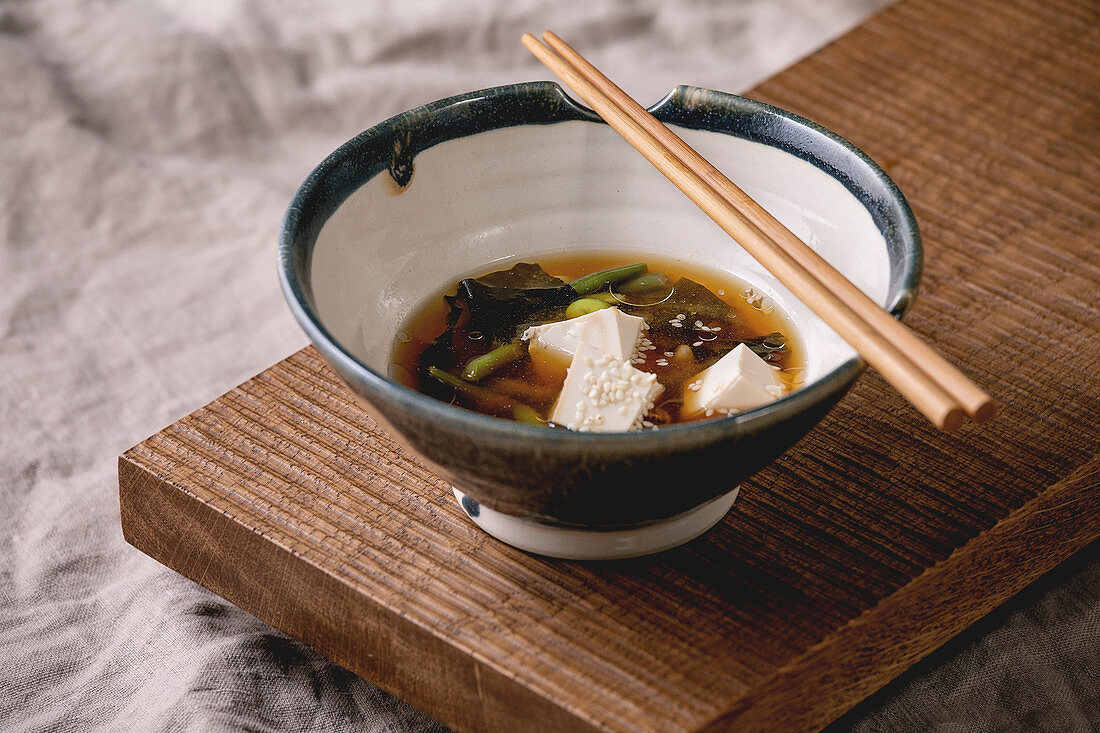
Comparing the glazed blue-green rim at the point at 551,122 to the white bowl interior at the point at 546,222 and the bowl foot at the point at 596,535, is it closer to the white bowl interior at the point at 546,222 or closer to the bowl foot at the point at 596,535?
the white bowl interior at the point at 546,222

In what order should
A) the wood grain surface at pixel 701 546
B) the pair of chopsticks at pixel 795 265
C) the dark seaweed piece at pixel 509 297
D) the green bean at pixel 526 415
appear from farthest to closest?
1. the dark seaweed piece at pixel 509 297
2. the green bean at pixel 526 415
3. the wood grain surface at pixel 701 546
4. the pair of chopsticks at pixel 795 265

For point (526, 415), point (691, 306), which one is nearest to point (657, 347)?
point (691, 306)

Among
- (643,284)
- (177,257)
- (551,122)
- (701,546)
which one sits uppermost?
(551,122)

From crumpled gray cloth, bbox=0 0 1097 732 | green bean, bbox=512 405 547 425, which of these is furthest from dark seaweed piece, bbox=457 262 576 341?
crumpled gray cloth, bbox=0 0 1097 732

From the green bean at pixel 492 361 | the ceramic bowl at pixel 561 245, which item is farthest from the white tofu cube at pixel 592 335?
the ceramic bowl at pixel 561 245

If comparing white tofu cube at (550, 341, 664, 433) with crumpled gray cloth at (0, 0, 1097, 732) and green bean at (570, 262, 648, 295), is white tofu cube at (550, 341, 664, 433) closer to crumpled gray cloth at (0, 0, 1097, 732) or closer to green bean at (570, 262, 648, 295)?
green bean at (570, 262, 648, 295)

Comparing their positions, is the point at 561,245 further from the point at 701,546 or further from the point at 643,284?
the point at 701,546

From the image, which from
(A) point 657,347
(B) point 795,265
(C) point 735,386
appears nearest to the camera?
(B) point 795,265
